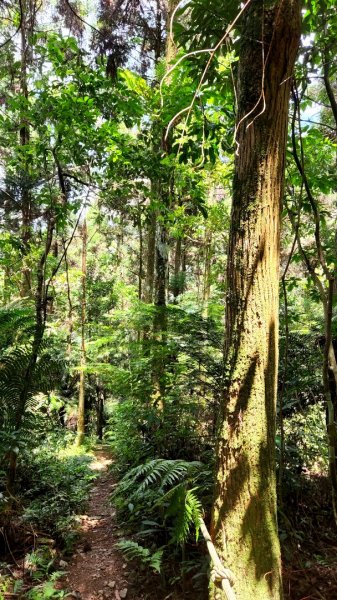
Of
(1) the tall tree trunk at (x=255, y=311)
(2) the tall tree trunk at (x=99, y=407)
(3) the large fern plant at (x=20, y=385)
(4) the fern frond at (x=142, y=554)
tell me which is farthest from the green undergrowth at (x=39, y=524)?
(2) the tall tree trunk at (x=99, y=407)

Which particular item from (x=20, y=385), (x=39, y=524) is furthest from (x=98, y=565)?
(x=20, y=385)

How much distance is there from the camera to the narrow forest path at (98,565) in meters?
3.56

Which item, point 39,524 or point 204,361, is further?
point 204,361

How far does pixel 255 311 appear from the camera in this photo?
7.74ft

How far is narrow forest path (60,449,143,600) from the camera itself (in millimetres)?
3560

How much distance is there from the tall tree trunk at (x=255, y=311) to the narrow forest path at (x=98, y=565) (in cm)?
182

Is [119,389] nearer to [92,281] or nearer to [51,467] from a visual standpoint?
[51,467]

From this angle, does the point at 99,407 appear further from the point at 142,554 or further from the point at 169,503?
the point at 142,554

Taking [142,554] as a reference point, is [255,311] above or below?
above

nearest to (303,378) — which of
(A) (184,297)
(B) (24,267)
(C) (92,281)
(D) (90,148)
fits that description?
(D) (90,148)

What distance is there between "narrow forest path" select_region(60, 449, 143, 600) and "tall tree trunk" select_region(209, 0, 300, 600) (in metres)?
1.82

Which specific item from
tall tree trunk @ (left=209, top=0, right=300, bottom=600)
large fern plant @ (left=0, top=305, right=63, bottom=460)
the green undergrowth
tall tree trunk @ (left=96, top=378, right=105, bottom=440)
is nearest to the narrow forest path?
the green undergrowth

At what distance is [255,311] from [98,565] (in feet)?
11.5

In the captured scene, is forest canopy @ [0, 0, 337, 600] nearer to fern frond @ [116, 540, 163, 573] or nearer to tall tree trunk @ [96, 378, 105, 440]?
fern frond @ [116, 540, 163, 573]
